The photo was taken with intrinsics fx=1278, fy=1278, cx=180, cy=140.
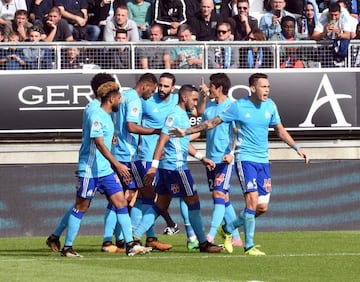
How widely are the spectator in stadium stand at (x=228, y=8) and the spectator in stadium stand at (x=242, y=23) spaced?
0.30 metres

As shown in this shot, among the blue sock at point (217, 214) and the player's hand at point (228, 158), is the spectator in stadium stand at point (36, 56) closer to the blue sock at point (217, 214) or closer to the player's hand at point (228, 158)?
the player's hand at point (228, 158)

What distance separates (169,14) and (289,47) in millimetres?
2464

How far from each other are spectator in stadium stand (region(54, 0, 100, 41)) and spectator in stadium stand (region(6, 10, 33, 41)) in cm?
97

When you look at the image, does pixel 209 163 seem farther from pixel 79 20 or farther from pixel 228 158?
pixel 79 20

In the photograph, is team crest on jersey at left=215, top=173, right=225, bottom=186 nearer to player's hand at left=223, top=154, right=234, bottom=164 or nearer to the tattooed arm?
player's hand at left=223, top=154, right=234, bottom=164

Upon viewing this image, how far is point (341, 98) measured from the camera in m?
24.3

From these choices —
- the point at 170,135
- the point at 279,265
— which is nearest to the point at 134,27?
the point at 170,135

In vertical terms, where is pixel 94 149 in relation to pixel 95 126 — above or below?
below

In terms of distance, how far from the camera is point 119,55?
77.8ft

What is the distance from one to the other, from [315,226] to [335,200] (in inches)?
22.4

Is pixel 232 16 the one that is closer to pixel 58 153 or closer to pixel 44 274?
pixel 58 153

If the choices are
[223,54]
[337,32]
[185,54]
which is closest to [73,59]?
[185,54]

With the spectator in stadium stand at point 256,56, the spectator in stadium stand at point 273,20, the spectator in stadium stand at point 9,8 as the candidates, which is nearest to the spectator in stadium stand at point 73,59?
the spectator in stadium stand at point 9,8

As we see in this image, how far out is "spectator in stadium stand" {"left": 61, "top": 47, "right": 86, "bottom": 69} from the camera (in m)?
23.6
